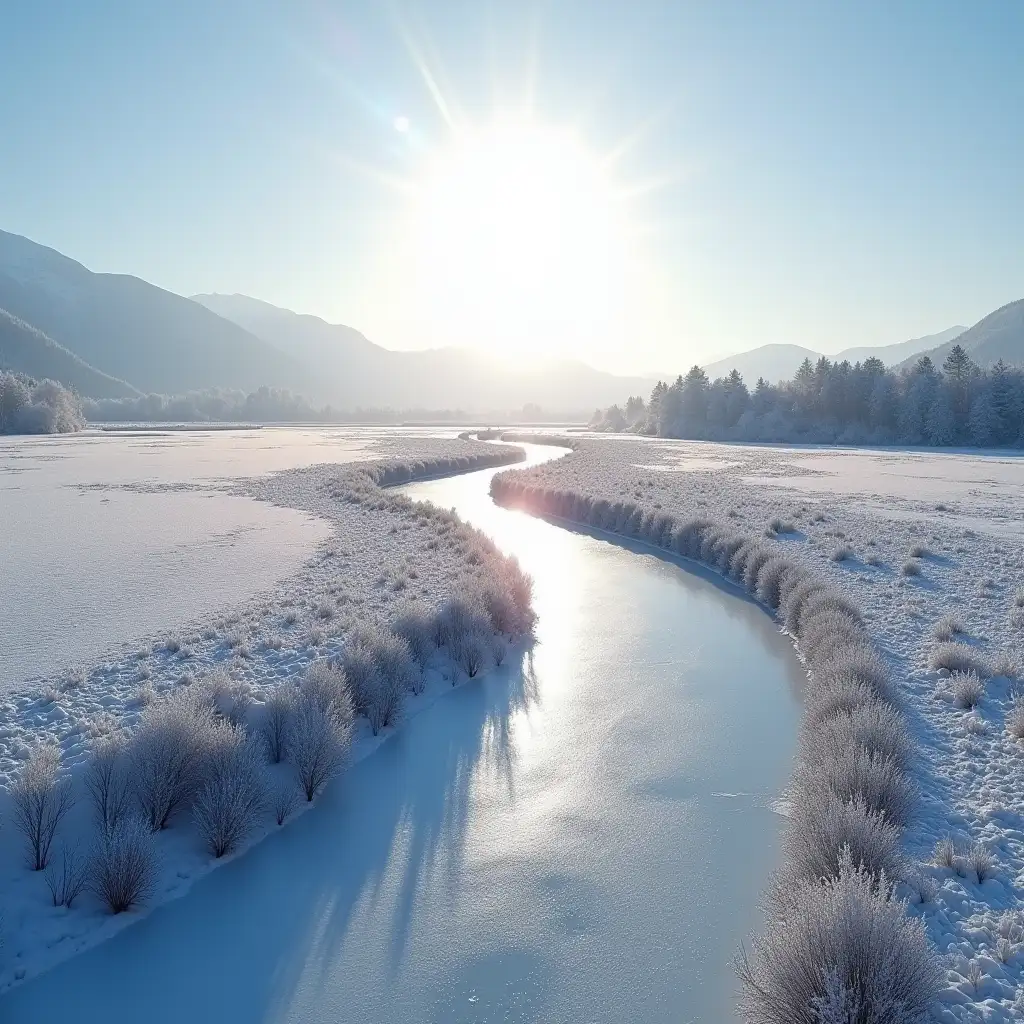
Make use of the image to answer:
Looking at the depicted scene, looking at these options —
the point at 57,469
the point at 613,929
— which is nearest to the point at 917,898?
the point at 613,929

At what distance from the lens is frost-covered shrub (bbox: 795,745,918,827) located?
7.39 m

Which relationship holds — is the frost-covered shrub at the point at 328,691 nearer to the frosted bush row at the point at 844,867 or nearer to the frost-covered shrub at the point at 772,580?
the frosted bush row at the point at 844,867

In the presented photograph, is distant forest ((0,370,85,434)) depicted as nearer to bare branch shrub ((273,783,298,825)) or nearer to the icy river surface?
the icy river surface

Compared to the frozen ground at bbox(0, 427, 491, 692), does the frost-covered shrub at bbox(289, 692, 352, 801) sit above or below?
below

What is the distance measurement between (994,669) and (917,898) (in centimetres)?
678

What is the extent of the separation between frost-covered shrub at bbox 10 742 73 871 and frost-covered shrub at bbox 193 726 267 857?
1.37m

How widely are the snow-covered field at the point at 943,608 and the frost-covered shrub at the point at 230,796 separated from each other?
6.95m

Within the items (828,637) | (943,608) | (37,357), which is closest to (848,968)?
(828,637)

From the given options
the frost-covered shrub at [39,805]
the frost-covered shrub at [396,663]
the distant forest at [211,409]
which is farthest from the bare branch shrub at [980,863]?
the distant forest at [211,409]

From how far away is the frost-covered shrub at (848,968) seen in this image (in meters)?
4.58

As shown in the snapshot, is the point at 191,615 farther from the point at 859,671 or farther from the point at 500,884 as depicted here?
the point at 859,671

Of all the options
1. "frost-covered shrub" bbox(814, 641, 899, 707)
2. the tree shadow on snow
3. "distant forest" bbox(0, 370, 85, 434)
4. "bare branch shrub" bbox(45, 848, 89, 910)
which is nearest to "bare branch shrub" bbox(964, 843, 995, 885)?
"frost-covered shrub" bbox(814, 641, 899, 707)

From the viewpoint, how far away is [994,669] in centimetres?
1138

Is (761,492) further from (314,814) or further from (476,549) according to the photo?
(314,814)
